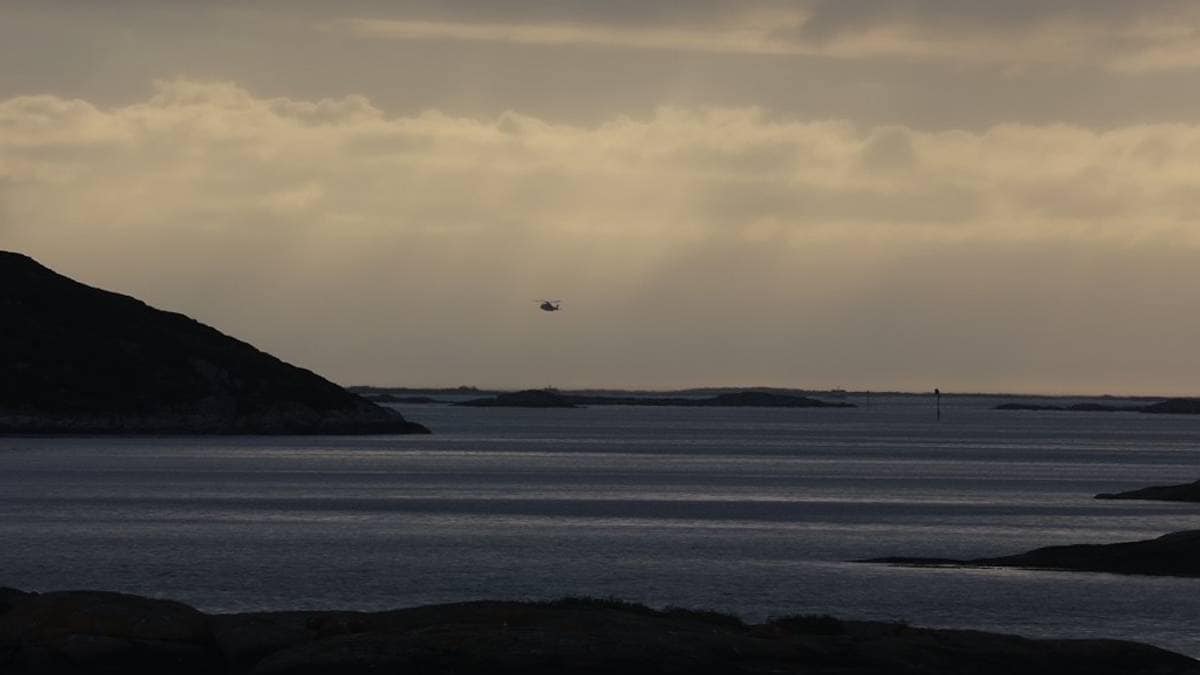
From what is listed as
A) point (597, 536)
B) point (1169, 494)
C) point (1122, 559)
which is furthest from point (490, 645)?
point (1169, 494)

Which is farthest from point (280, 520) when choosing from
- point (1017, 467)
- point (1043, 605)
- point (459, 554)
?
point (1017, 467)

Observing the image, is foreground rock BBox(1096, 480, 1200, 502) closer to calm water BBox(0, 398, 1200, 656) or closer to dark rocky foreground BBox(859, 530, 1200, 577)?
calm water BBox(0, 398, 1200, 656)

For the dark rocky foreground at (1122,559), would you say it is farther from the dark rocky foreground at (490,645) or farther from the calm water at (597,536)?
the dark rocky foreground at (490,645)

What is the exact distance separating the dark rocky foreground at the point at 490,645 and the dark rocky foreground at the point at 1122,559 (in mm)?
25919

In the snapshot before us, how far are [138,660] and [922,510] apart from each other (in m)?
75.1

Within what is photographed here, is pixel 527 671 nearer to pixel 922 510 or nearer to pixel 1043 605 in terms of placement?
pixel 1043 605

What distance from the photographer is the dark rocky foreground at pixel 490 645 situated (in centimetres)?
3731

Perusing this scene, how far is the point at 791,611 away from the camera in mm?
56438

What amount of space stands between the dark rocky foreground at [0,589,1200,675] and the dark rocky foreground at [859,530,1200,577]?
25.9 meters

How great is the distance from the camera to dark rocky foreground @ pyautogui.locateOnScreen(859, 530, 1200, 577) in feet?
217

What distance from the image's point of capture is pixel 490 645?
3759 cm

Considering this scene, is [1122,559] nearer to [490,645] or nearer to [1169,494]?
[490,645]

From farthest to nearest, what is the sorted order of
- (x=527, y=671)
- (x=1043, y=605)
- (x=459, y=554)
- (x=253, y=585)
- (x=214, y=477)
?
(x=214, y=477), (x=459, y=554), (x=253, y=585), (x=1043, y=605), (x=527, y=671)

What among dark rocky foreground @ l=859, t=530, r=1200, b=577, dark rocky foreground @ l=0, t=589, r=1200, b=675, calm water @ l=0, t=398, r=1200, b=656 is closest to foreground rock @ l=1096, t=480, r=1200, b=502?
calm water @ l=0, t=398, r=1200, b=656
